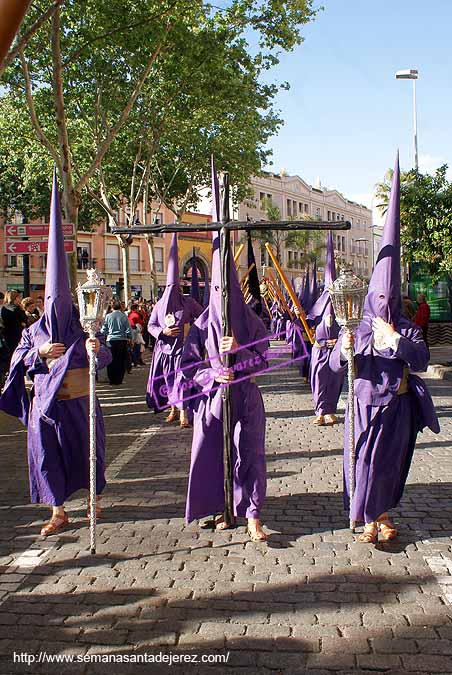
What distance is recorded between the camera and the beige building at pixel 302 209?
74.6m

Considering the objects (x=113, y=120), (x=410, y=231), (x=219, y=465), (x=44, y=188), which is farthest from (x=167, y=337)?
(x=44, y=188)

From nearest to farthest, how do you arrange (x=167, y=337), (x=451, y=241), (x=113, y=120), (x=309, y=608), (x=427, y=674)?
(x=427, y=674), (x=309, y=608), (x=167, y=337), (x=451, y=241), (x=113, y=120)

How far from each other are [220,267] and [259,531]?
1981mm

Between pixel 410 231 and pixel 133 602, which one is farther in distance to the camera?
pixel 410 231

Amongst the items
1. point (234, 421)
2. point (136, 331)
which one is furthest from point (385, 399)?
point (136, 331)

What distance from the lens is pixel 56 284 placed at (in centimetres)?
575

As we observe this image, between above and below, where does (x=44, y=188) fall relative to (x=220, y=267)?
above

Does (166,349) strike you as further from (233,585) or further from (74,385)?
(233,585)

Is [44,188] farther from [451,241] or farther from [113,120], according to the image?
[451,241]

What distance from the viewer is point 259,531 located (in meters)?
5.50

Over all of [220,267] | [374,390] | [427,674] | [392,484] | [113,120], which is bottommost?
[427,674]

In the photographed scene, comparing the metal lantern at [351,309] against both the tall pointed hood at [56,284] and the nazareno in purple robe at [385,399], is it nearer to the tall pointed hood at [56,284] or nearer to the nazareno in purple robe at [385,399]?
the nazareno in purple robe at [385,399]

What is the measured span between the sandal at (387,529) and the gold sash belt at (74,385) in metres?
2.53

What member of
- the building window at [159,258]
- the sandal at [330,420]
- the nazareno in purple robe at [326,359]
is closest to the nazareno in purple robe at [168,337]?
the nazareno in purple robe at [326,359]
